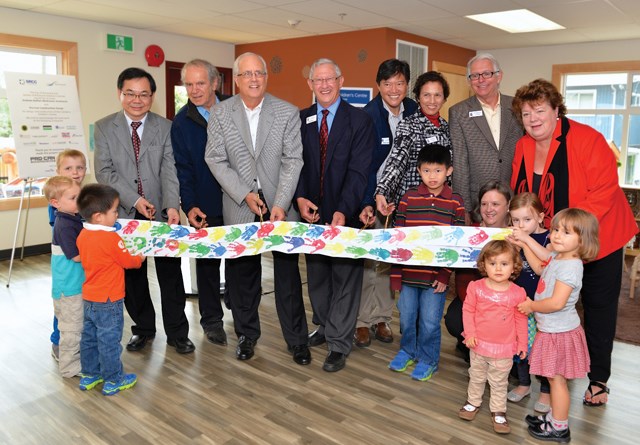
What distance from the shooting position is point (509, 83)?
874 centimetres

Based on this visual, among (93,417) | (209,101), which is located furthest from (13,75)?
(93,417)

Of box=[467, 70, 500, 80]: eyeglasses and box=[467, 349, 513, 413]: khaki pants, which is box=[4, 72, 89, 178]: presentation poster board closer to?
box=[467, 70, 500, 80]: eyeglasses

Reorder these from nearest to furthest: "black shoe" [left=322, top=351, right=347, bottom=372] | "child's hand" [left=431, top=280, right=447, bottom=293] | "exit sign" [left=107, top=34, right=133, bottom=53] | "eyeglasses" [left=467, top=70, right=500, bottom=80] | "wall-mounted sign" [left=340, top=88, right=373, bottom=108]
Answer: "child's hand" [left=431, top=280, right=447, bottom=293] < "eyeglasses" [left=467, top=70, right=500, bottom=80] < "black shoe" [left=322, top=351, right=347, bottom=372] < "wall-mounted sign" [left=340, top=88, right=373, bottom=108] < "exit sign" [left=107, top=34, right=133, bottom=53]

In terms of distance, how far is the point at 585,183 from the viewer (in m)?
2.54

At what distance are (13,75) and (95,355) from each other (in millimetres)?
3627

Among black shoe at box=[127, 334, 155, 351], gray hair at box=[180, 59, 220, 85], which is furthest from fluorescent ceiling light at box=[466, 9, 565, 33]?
black shoe at box=[127, 334, 155, 351]

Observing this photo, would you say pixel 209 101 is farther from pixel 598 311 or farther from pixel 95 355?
pixel 598 311

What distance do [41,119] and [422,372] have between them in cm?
458

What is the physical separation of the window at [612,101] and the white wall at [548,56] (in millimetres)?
116

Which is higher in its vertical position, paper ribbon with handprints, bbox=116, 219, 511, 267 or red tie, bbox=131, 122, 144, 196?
red tie, bbox=131, 122, 144, 196

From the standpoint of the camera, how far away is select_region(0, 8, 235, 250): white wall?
241 inches

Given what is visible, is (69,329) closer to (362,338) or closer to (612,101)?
(362,338)

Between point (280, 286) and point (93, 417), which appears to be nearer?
point (93, 417)

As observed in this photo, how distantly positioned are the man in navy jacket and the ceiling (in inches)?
99.1
